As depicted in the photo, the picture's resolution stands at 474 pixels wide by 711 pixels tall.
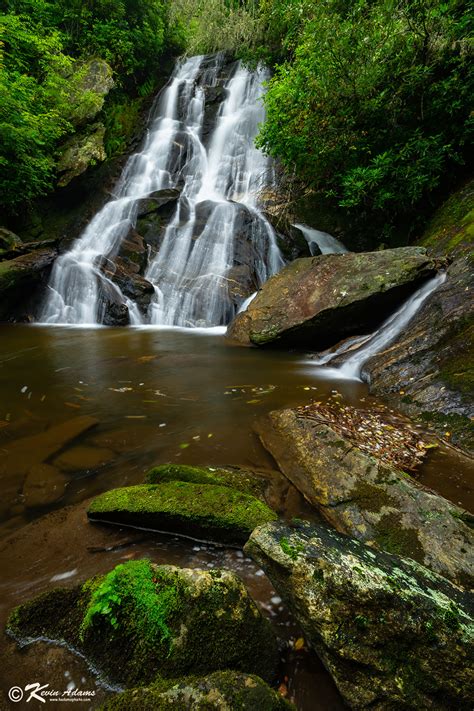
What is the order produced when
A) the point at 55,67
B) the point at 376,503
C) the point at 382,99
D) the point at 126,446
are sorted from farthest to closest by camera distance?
the point at 55,67 < the point at 382,99 < the point at 126,446 < the point at 376,503

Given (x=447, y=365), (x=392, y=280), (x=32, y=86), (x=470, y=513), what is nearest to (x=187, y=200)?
(x=32, y=86)

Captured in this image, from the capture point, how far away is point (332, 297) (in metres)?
7.52

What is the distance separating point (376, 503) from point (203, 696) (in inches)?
71.3

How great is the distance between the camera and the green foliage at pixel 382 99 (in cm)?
890

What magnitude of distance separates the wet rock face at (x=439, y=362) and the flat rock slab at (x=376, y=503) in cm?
143

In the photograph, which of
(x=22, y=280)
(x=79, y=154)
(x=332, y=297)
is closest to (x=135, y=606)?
(x=332, y=297)

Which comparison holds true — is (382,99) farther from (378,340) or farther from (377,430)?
(377,430)

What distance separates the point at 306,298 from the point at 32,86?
1352 centimetres

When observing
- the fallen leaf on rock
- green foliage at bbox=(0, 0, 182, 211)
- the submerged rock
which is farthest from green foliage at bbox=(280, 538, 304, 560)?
green foliage at bbox=(0, 0, 182, 211)

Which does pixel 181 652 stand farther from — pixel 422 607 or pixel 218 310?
pixel 218 310

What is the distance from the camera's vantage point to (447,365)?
480cm

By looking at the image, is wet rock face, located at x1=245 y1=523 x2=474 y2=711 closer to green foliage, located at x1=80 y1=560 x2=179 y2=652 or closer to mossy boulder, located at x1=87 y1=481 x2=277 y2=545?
green foliage, located at x1=80 y1=560 x2=179 y2=652

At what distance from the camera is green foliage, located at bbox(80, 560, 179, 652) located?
4.83 feet

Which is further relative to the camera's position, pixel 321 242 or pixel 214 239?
pixel 214 239
